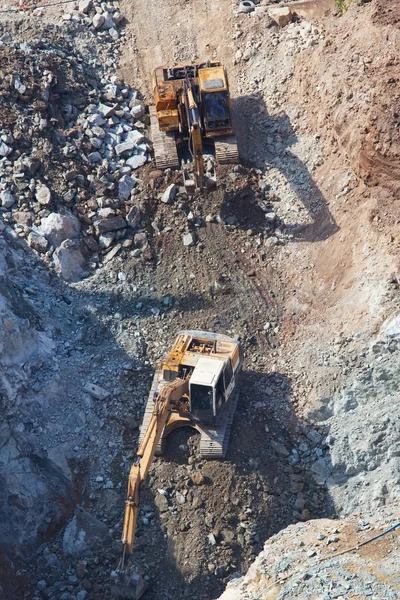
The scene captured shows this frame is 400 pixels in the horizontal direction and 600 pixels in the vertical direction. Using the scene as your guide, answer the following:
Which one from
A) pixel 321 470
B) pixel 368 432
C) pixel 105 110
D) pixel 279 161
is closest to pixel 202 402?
pixel 321 470

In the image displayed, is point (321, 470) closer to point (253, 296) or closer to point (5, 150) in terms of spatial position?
point (253, 296)

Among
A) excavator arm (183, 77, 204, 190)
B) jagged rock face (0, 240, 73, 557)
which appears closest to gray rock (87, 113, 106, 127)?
excavator arm (183, 77, 204, 190)

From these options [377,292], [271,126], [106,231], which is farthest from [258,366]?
[271,126]

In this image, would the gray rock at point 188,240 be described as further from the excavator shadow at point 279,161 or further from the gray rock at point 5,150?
the gray rock at point 5,150

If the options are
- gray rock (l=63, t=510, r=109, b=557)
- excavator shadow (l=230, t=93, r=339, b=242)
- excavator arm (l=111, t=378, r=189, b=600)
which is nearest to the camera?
excavator arm (l=111, t=378, r=189, b=600)

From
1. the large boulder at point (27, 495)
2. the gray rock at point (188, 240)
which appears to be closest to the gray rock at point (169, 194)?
the gray rock at point (188, 240)

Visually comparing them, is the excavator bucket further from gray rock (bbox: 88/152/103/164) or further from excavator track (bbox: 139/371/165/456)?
gray rock (bbox: 88/152/103/164)

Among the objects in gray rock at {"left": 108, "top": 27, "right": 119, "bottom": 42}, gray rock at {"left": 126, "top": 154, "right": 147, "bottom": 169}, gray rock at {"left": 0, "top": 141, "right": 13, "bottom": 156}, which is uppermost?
gray rock at {"left": 108, "top": 27, "right": 119, "bottom": 42}
